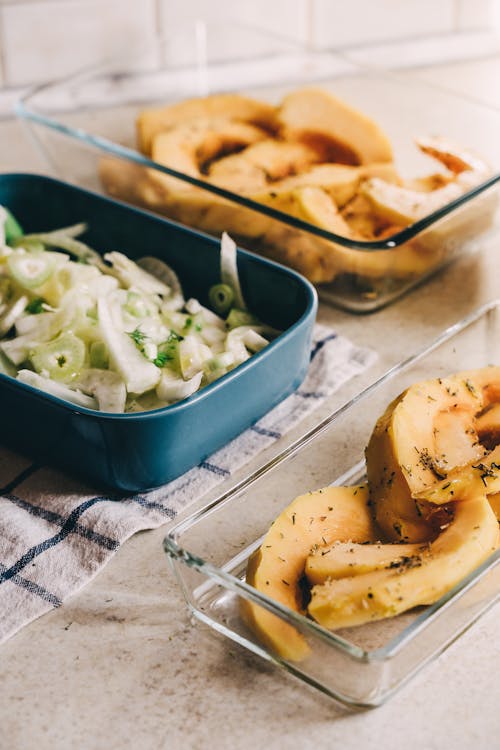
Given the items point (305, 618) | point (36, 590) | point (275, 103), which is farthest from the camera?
point (275, 103)

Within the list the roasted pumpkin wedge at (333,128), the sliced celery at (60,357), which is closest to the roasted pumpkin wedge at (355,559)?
the sliced celery at (60,357)

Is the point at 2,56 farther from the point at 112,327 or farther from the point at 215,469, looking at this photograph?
the point at 215,469

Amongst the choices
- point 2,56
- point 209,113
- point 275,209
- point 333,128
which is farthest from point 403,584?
point 2,56

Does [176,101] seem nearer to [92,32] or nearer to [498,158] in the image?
[92,32]

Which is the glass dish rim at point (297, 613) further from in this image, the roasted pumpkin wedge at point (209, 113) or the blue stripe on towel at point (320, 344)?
the roasted pumpkin wedge at point (209, 113)

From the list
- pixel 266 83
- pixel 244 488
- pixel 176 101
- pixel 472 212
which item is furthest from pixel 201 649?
pixel 266 83
